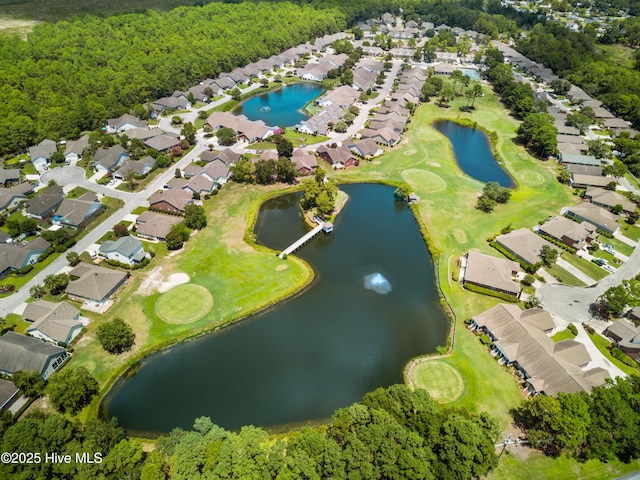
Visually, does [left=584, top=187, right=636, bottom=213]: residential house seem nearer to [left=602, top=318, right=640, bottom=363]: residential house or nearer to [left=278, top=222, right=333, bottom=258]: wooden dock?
[left=602, top=318, right=640, bottom=363]: residential house

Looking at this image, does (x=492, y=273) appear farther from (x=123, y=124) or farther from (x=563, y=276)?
(x=123, y=124)

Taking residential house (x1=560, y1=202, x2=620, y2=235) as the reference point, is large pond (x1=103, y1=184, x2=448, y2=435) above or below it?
below

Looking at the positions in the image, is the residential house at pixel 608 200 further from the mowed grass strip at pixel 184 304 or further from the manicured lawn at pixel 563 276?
the mowed grass strip at pixel 184 304

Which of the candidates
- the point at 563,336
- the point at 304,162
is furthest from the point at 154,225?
the point at 563,336

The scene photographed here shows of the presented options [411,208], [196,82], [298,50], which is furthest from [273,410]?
[298,50]

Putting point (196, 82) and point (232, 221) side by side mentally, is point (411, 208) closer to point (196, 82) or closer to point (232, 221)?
point (232, 221)

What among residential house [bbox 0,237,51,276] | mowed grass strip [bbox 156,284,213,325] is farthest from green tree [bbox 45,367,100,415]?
residential house [bbox 0,237,51,276]
